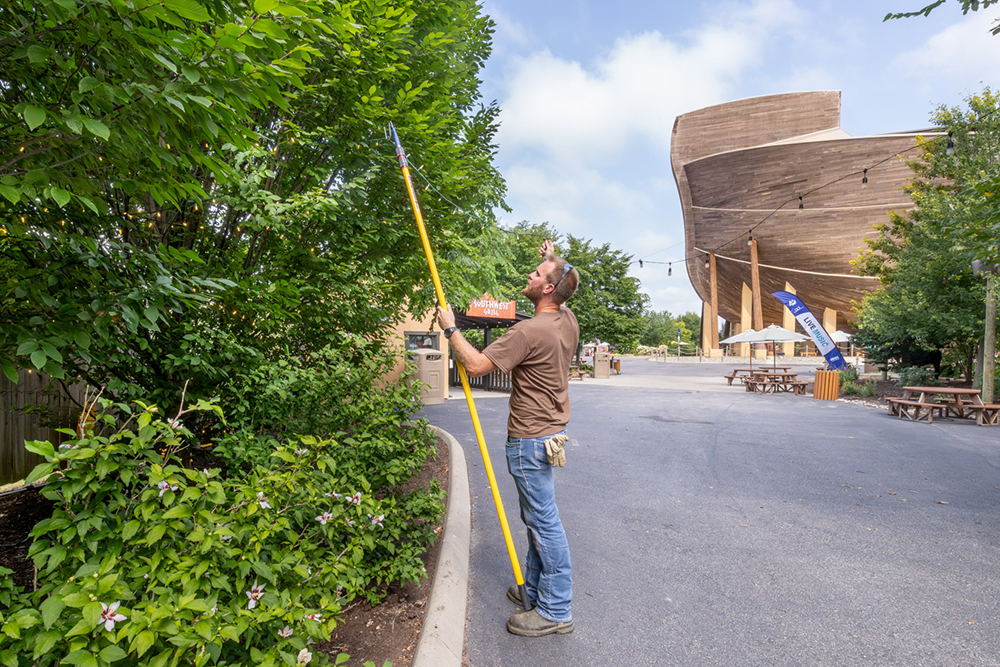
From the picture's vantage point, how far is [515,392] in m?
2.91

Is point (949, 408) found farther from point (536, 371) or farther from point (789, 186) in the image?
point (789, 186)

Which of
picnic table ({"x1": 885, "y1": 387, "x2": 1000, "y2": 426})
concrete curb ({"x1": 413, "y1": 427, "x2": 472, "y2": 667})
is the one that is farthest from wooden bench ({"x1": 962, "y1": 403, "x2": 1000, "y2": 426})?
concrete curb ({"x1": 413, "y1": 427, "x2": 472, "y2": 667})

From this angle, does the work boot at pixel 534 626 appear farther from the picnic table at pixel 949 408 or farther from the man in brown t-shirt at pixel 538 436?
the picnic table at pixel 949 408

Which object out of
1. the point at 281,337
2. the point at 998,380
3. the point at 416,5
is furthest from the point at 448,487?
the point at 998,380

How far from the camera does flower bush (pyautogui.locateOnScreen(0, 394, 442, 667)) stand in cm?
136

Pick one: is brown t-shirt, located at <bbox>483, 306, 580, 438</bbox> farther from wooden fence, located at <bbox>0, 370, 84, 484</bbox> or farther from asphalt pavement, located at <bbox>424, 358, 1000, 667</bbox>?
wooden fence, located at <bbox>0, 370, 84, 484</bbox>

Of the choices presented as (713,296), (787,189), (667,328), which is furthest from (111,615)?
(667,328)

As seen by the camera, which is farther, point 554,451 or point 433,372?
point 433,372

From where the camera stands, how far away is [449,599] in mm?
2842

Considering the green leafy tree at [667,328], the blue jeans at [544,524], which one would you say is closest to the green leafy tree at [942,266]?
the blue jeans at [544,524]

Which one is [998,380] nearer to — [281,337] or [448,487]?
[448,487]

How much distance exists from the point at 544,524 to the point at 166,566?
1.80 meters

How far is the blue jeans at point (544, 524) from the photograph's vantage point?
2.80 metres

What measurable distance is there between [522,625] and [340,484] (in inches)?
50.3
